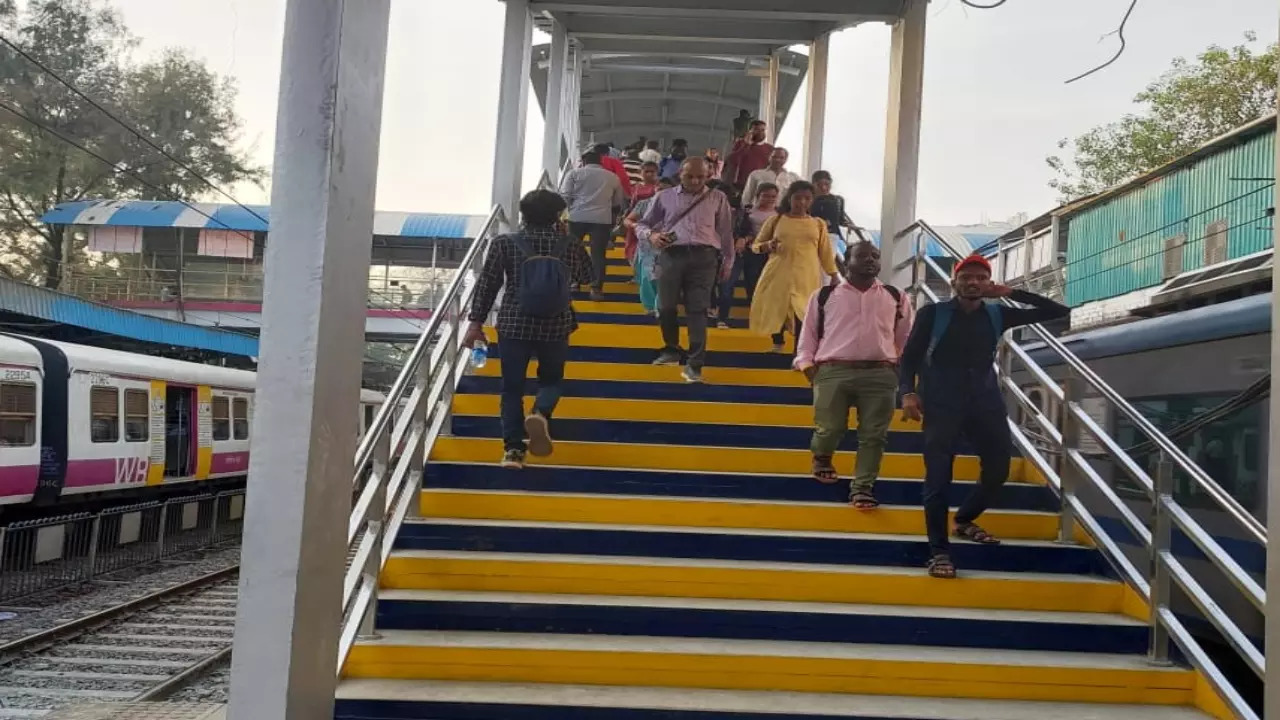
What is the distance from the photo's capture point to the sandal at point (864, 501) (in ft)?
16.8

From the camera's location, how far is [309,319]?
2.86 m

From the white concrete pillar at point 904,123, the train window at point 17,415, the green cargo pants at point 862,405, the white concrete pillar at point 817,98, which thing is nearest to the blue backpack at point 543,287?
the green cargo pants at point 862,405

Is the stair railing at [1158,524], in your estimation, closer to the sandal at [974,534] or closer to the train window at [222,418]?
the sandal at [974,534]

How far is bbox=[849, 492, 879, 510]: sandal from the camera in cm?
512

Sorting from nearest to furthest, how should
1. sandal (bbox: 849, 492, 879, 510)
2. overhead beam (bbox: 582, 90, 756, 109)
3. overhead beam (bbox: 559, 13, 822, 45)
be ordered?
sandal (bbox: 849, 492, 879, 510) < overhead beam (bbox: 559, 13, 822, 45) < overhead beam (bbox: 582, 90, 756, 109)

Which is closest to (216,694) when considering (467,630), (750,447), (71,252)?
(467,630)

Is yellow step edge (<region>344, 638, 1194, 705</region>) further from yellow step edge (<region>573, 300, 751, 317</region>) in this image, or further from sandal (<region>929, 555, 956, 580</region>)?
yellow step edge (<region>573, 300, 751, 317</region>)

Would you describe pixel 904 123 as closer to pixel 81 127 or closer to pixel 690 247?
pixel 690 247

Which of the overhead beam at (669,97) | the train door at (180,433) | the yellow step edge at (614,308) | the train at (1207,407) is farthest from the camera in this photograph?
the overhead beam at (669,97)

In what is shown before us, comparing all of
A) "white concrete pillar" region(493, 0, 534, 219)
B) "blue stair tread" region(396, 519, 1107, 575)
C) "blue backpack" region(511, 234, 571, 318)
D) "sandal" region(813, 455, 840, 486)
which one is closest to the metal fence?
"white concrete pillar" region(493, 0, 534, 219)

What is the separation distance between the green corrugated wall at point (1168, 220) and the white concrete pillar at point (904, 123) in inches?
178

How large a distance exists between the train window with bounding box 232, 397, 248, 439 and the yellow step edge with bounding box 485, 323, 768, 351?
1087 centimetres

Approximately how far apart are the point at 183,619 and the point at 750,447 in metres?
6.25

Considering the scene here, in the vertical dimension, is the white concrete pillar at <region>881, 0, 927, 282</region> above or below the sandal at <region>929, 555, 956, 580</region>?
above
